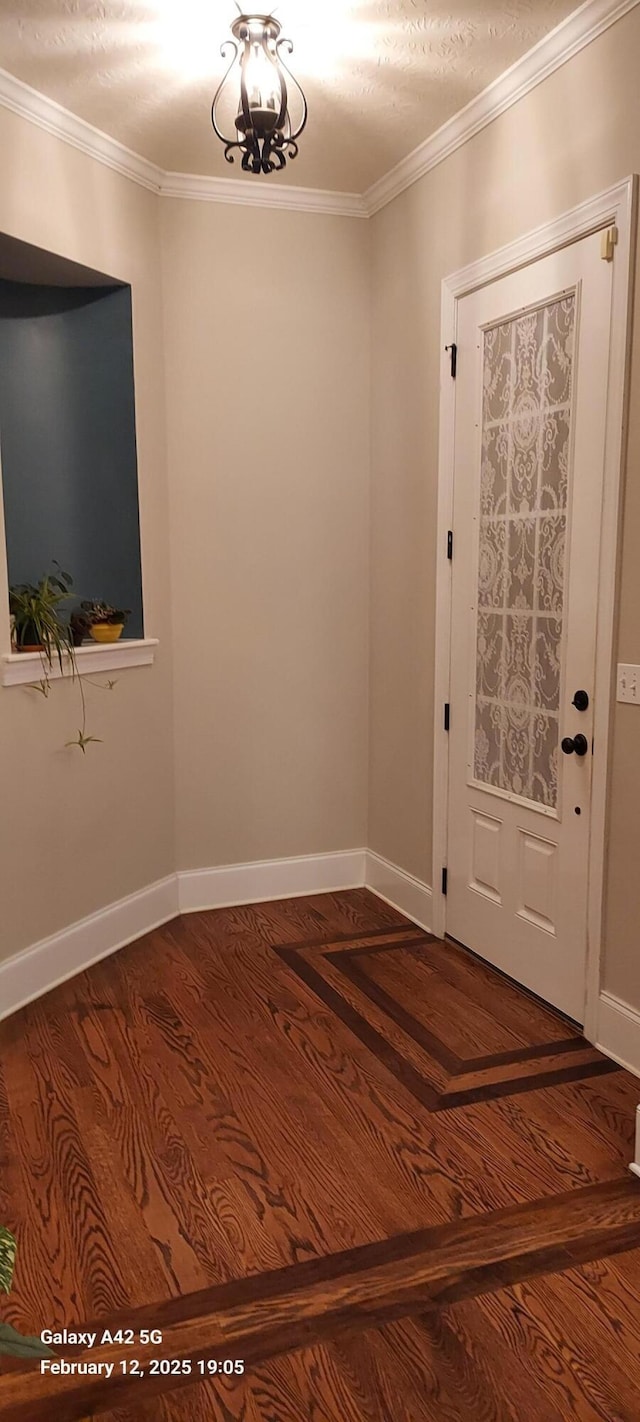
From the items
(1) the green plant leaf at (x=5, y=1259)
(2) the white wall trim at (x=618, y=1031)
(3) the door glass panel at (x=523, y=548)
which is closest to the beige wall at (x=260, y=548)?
(3) the door glass panel at (x=523, y=548)

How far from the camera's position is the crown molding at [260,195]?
3.56 meters

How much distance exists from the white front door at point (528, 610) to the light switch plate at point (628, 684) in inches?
5.4

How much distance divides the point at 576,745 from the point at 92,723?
1608mm

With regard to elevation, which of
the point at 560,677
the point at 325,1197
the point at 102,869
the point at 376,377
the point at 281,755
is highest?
the point at 376,377

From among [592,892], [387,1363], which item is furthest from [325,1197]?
[592,892]

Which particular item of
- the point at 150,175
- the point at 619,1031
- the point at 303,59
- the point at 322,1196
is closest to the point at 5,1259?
the point at 322,1196

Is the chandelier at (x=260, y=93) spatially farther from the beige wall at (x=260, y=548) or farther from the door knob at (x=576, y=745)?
the door knob at (x=576, y=745)

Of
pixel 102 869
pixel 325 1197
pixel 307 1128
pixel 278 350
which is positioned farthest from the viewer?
pixel 278 350

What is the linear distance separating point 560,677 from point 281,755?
145 centimetres

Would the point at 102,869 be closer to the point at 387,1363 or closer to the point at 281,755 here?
the point at 281,755

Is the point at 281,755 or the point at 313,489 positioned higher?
the point at 313,489

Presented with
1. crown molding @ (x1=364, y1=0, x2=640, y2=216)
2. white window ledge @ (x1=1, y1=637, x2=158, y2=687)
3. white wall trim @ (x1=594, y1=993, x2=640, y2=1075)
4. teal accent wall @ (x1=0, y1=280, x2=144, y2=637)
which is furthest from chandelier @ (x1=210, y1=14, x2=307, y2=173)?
white wall trim @ (x1=594, y1=993, x2=640, y2=1075)

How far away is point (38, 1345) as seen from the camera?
0.84m

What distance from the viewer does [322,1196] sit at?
2.19m
